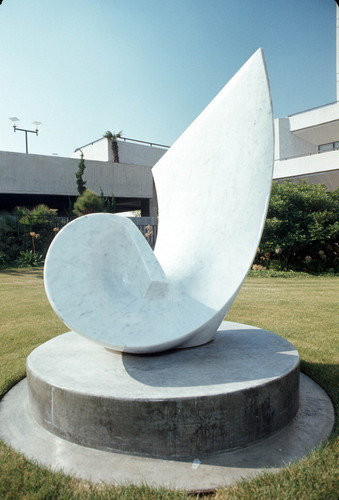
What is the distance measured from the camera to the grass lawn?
113 inches

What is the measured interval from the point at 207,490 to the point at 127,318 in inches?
69.3

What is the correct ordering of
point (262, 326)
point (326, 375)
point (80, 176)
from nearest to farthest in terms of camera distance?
point (326, 375), point (262, 326), point (80, 176)

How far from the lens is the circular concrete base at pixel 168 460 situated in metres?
3.12

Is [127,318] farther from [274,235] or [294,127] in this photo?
[294,127]

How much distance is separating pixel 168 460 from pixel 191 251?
2.22 m

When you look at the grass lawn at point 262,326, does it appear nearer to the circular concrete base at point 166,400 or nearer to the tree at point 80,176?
the circular concrete base at point 166,400

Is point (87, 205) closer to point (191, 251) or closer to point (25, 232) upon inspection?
point (25, 232)

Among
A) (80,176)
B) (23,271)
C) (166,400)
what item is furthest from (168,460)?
(80,176)

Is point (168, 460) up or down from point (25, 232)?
down

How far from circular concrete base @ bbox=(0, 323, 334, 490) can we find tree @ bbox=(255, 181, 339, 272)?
1129cm

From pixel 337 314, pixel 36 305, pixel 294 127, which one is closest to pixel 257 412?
pixel 337 314

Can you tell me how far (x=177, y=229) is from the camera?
521 centimetres

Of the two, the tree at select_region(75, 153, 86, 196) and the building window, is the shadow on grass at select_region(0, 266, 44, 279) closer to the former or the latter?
the tree at select_region(75, 153, 86, 196)

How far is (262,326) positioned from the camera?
24.6 ft
